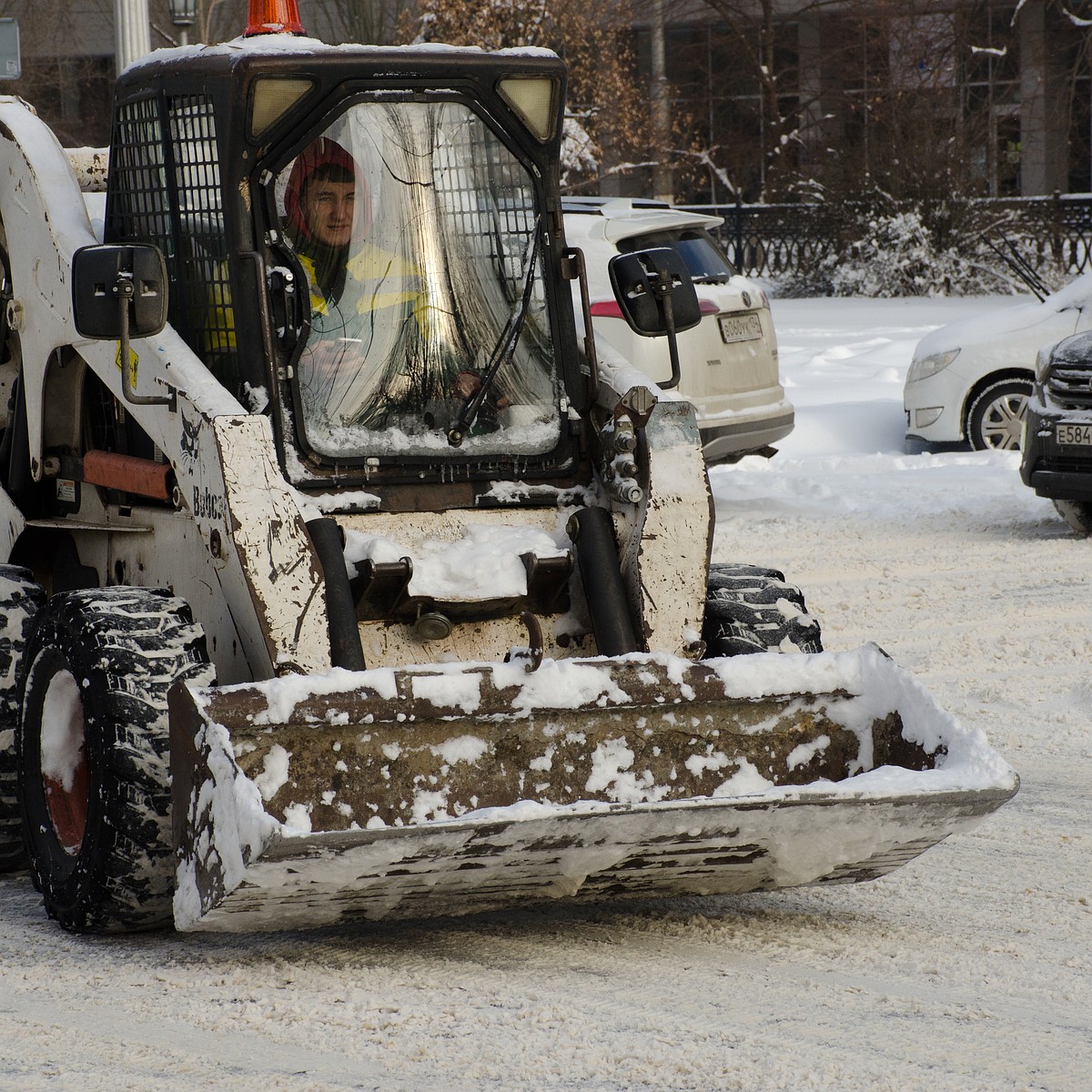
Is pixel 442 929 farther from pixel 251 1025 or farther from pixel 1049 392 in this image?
pixel 1049 392

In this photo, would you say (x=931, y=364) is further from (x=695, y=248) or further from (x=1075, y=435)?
(x=1075, y=435)

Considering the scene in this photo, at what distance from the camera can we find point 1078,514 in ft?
37.4

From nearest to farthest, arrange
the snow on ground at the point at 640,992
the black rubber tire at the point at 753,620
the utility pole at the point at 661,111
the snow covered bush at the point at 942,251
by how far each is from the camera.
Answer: the snow on ground at the point at 640,992 < the black rubber tire at the point at 753,620 < the snow covered bush at the point at 942,251 < the utility pole at the point at 661,111

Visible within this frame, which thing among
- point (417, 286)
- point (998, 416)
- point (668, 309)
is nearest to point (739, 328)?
point (998, 416)

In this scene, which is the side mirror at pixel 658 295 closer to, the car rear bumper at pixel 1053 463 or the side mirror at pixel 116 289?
the side mirror at pixel 116 289

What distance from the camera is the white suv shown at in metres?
11.8

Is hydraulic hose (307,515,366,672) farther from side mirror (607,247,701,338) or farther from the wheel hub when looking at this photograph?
side mirror (607,247,701,338)

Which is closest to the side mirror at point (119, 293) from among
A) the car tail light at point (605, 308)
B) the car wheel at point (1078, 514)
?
the car tail light at point (605, 308)

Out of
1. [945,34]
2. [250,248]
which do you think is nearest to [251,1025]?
[250,248]

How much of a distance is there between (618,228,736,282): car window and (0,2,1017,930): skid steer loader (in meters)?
6.49

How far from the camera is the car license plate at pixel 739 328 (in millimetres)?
12188

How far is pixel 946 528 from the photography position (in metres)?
11.7

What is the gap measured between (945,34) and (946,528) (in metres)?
21.9

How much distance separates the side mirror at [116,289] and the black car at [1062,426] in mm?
7218
